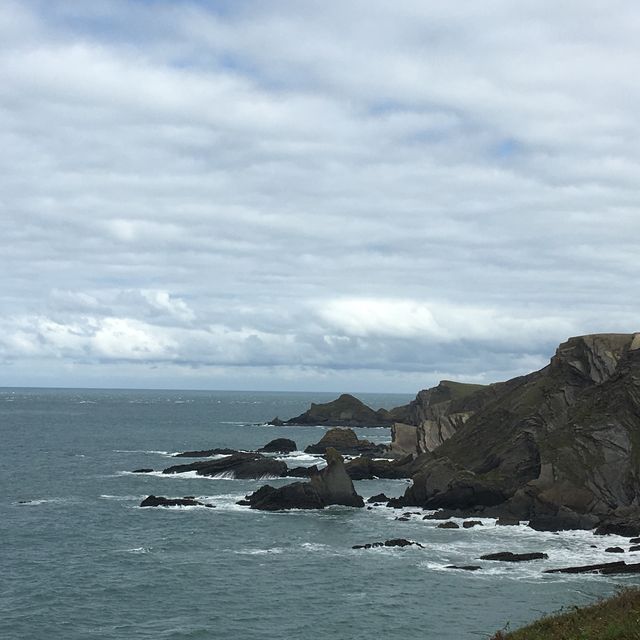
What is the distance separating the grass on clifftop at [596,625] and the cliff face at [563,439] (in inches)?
1971

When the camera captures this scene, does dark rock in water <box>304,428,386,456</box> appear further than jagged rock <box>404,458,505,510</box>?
Yes

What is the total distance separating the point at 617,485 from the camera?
77688 mm

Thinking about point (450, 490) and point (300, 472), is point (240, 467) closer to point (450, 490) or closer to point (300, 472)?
point (300, 472)

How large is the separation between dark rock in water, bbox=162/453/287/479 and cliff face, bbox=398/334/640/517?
23.3m

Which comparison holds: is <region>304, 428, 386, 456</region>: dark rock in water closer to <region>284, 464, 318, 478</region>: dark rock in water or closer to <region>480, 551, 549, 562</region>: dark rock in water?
<region>284, 464, 318, 478</region>: dark rock in water

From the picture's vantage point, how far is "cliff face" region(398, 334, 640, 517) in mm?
77812

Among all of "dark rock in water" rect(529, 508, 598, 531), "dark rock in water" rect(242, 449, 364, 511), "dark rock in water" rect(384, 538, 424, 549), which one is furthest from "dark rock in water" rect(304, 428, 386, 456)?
"dark rock in water" rect(384, 538, 424, 549)

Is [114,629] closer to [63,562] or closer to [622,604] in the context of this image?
[63,562]

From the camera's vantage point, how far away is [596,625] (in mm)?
25016

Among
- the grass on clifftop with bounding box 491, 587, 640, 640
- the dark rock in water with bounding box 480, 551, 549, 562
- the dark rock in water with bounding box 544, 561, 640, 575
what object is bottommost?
the dark rock in water with bounding box 480, 551, 549, 562

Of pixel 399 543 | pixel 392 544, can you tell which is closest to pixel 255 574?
pixel 392 544

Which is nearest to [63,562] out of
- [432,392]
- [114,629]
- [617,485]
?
[114,629]

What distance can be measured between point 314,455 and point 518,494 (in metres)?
70.2

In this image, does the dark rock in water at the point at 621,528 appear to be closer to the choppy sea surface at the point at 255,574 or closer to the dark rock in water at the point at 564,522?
the dark rock in water at the point at 564,522
